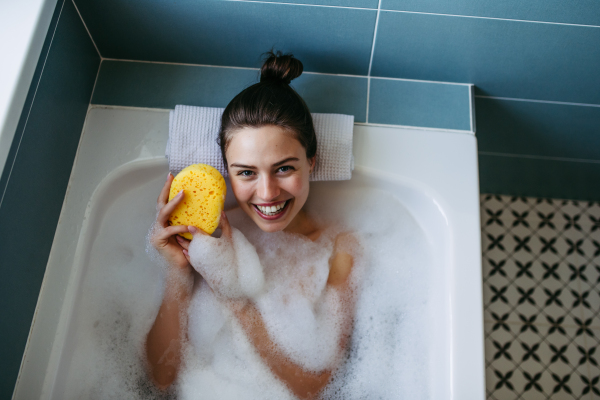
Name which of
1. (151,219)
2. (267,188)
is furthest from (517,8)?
(151,219)

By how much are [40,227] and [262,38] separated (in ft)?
2.56

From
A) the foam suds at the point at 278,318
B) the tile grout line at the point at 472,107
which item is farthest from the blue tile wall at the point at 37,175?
the tile grout line at the point at 472,107

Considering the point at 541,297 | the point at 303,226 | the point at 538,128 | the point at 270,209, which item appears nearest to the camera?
the point at 270,209

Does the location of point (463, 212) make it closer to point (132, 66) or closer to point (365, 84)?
point (365, 84)

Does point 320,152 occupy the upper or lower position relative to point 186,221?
upper

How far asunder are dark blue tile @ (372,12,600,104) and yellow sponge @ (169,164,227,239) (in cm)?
62

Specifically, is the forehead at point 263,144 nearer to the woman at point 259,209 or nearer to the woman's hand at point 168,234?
the woman at point 259,209

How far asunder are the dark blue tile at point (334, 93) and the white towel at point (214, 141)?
61 mm

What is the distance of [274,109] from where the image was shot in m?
1.11

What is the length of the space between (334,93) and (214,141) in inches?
15.7

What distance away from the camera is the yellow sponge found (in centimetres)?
111

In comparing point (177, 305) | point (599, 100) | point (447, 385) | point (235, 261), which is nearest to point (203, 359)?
point (177, 305)

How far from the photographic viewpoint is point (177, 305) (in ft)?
4.17

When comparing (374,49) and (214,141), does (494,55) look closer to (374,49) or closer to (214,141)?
(374,49)
